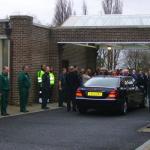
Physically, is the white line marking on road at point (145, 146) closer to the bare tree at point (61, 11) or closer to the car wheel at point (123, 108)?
the car wheel at point (123, 108)

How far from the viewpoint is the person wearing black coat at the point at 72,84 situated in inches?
832

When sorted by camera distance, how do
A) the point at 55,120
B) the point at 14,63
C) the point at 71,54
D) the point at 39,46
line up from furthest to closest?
the point at 71,54 < the point at 39,46 < the point at 14,63 < the point at 55,120

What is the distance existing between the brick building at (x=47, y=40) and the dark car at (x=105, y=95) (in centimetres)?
447

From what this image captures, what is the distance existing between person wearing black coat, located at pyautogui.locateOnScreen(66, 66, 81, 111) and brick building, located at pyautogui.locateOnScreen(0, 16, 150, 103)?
2.87 m

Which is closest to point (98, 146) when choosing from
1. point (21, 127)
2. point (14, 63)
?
point (21, 127)

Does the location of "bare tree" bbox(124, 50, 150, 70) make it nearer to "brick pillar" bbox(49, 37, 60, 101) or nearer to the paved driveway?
"brick pillar" bbox(49, 37, 60, 101)

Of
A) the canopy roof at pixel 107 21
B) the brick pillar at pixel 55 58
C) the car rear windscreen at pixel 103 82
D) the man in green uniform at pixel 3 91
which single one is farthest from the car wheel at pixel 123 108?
the canopy roof at pixel 107 21

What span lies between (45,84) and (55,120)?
15.1 feet

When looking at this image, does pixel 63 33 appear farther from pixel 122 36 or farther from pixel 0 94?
pixel 0 94

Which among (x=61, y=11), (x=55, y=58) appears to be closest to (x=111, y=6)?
(x=61, y=11)

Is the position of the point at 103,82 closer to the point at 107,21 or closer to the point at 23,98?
the point at 23,98

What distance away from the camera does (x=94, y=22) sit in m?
29.5

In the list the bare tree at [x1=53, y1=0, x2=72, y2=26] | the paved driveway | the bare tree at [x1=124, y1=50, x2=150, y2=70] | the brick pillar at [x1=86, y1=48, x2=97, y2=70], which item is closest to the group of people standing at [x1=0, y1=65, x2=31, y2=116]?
the paved driveway

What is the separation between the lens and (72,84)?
70.0 feet
